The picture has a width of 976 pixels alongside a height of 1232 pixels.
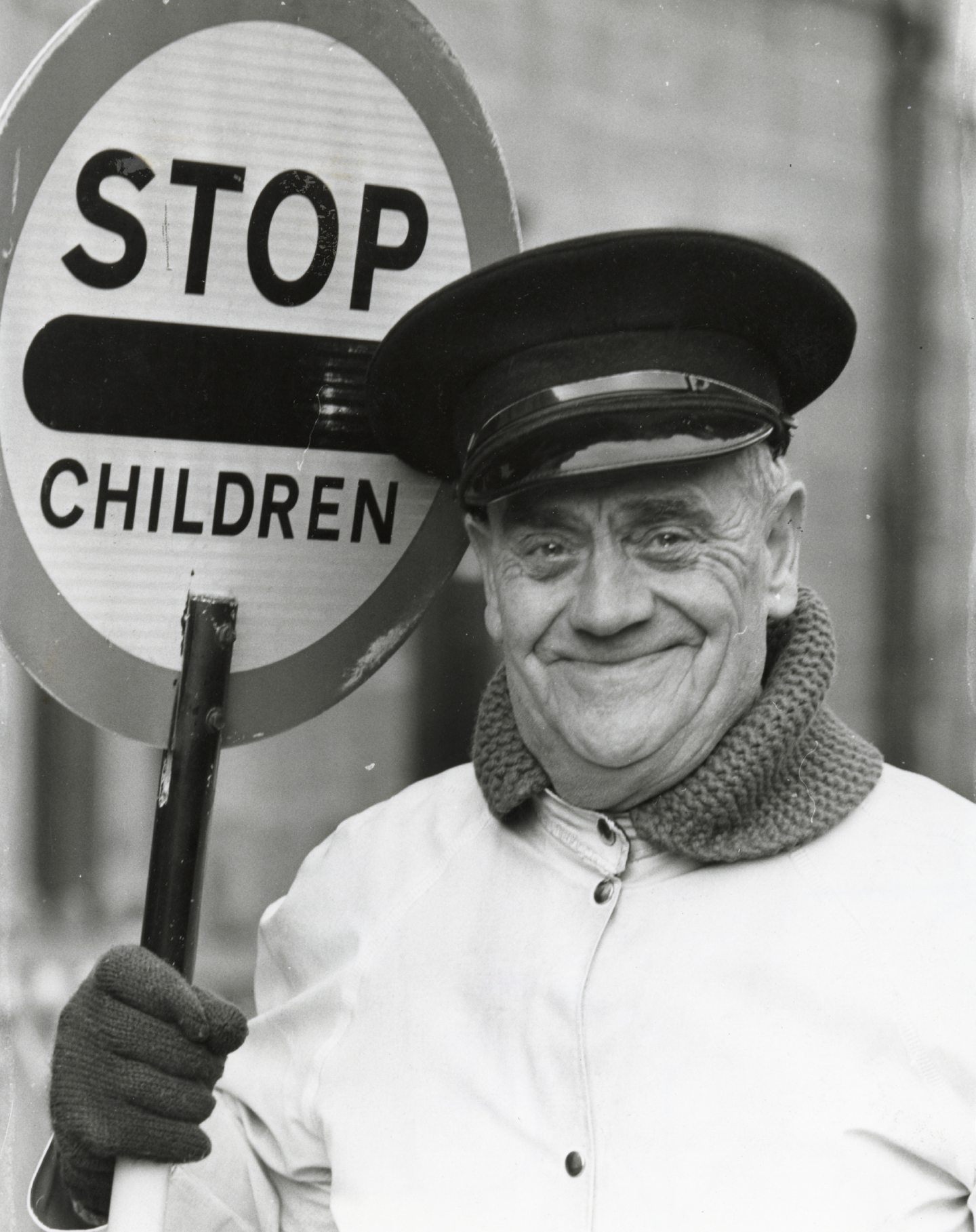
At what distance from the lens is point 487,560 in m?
2.28

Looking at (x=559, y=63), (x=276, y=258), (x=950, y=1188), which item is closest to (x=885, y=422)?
(x=559, y=63)

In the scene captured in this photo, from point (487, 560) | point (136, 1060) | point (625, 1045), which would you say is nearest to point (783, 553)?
point (487, 560)

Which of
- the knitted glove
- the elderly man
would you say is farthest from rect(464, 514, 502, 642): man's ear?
the knitted glove

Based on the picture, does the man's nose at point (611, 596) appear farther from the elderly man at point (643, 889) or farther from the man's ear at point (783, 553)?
the man's ear at point (783, 553)

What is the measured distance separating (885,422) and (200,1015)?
5.46ft

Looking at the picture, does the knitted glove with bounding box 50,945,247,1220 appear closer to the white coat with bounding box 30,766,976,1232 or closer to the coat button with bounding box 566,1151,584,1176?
the white coat with bounding box 30,766,976,1232

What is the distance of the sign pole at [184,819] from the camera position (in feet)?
6.54

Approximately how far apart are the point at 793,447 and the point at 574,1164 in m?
1.40

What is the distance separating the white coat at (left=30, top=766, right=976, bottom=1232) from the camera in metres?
1.93

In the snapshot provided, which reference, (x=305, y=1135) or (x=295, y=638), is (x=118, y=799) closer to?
(x=295, y=638)

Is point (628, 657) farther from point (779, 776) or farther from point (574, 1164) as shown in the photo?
point (574, 1164)

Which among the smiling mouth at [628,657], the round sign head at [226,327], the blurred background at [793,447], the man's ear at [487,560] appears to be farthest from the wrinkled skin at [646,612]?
the blurred background at [793,447]

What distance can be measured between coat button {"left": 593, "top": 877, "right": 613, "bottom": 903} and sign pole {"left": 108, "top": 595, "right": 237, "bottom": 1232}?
→ 0.52m

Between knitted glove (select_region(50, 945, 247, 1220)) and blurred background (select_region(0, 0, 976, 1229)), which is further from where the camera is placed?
blurred background (select_region(0, 0, 976, 1229))
